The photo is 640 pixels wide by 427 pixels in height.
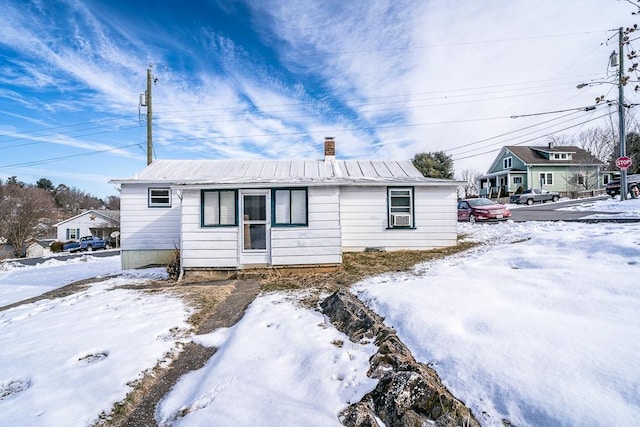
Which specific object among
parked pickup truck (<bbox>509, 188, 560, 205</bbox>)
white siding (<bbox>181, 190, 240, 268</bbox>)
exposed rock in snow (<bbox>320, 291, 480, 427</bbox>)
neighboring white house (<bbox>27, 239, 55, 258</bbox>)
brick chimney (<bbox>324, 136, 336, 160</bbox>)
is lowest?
neighboring white house (<bbox>27, 239, 55, 258</bbox>)

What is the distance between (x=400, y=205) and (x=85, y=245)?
38131 millimetres

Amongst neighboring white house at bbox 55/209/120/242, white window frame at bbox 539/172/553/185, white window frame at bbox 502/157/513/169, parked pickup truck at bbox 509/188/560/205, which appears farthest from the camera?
neighboring white house at bbox 55/209/120/242

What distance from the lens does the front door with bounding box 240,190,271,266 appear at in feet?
28.5

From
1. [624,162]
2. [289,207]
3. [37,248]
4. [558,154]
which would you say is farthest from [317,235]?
[37,248]

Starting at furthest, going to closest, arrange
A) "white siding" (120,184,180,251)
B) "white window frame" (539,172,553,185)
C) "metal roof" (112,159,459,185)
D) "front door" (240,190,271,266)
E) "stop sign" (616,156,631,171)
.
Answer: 1. "white window frame" (539,172,553,185)
2. "stop sign" (616,156,631,171)
3. "metal roof" (112,159,459,185)
4. "white siding" (120,184,180,251)
5. "front door" (240,190,271,266)

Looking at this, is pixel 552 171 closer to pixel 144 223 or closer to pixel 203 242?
pixel 203 242

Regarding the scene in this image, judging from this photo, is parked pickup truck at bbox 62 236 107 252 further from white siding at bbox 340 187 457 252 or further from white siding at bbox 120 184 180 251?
white siding at bbox 340 187 457 252

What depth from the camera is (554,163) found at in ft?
108

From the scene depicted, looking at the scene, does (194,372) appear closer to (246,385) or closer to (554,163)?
(246,385)

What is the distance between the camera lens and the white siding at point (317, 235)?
8688 millimetres

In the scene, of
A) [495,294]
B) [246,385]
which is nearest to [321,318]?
[246,385]

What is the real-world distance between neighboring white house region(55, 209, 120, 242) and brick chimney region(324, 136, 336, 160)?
131 ft

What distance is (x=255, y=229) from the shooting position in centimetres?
876

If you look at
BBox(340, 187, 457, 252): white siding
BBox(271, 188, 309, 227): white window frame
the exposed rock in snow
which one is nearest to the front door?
BBox(271, 188, 309, 227): white window frame
